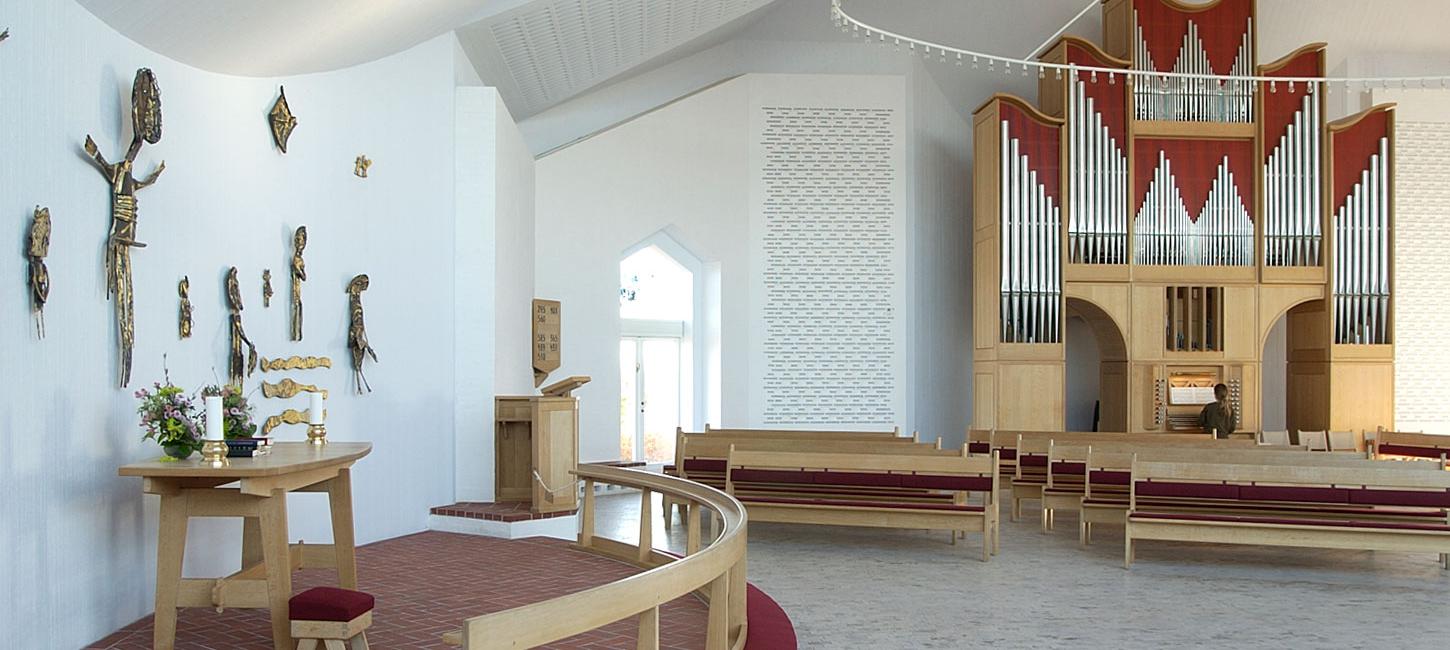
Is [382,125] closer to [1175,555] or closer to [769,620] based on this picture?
[769,620]

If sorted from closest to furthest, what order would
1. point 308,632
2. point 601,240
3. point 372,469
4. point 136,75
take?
point 308,632, point 136,75, point 372,469, point 601,240

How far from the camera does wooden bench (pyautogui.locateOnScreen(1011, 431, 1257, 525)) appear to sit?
9.51 meters

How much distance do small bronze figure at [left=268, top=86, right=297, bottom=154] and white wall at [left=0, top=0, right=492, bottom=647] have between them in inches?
2.9

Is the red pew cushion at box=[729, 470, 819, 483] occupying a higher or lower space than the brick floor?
higher

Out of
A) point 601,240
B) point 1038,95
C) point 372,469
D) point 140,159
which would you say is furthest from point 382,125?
point 1038,95

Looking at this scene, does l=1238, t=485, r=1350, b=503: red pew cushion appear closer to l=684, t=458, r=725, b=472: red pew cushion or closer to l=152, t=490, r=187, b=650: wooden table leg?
l=684, t=458, r=725, b=472: red pew cushion

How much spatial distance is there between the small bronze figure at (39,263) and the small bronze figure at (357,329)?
3022mm

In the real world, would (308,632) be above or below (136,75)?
below

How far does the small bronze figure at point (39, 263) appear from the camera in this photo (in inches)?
161

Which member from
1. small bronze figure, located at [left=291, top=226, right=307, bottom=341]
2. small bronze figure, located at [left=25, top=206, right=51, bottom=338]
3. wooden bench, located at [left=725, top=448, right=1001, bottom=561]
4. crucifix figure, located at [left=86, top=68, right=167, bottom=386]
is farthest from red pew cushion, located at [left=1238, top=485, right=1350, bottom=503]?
small bronze figure, located at [left=25, top=206, right=51, bottom=338]

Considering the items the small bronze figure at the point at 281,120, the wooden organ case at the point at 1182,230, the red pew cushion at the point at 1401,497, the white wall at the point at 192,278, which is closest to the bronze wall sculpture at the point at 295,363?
the white wall at the point at 192,278

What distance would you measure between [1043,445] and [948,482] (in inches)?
94.3

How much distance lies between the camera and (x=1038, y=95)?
1430 cm

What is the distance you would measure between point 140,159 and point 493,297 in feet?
11.8
